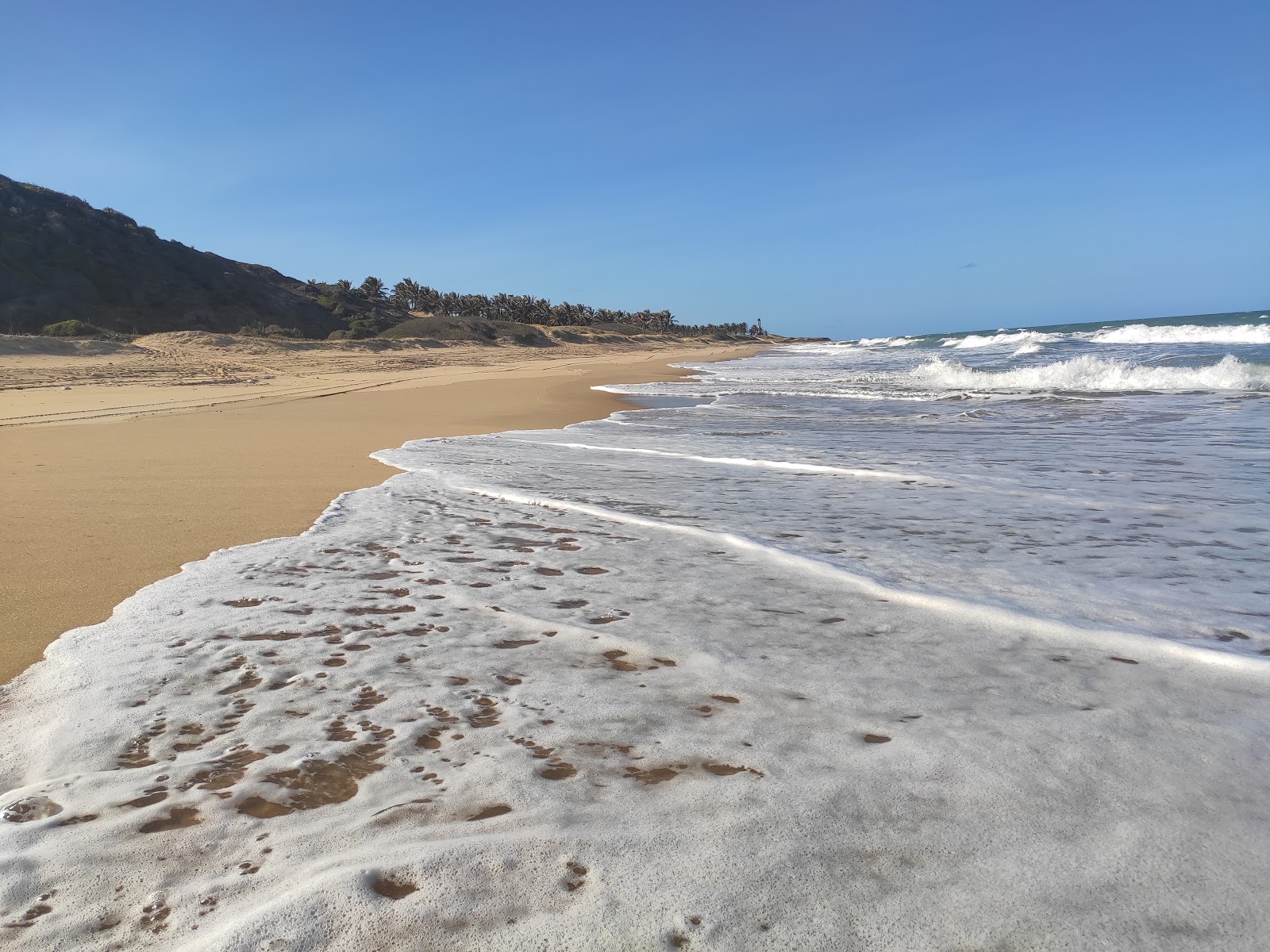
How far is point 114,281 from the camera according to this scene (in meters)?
39.4

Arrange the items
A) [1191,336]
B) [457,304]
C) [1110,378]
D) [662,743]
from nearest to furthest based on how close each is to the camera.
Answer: [662,743] → [1110,378] → [1191,336] → [457,304]

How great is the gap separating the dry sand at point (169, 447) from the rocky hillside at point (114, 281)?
66.9 ft

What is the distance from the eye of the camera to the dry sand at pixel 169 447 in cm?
314

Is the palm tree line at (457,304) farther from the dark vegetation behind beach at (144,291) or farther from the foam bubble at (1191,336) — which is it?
the foam bubble at (1191,336)

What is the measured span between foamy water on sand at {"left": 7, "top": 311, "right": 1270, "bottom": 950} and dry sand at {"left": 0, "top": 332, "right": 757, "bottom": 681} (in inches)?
13.2

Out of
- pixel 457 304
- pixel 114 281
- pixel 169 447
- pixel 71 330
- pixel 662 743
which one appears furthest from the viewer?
pixel 457 304

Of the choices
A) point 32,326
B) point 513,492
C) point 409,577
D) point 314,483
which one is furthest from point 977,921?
point 32,326

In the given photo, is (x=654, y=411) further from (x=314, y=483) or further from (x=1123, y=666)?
(x=1123, y=666)

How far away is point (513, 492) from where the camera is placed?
504 cm

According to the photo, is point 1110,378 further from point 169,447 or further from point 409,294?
point 409,294

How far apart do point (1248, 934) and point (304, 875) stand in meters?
1.56

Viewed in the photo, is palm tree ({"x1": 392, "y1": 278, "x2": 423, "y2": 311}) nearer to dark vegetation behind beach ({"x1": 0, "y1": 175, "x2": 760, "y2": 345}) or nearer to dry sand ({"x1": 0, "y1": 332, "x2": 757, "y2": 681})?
dark vegetation behind beach ({"x1": 0, "y1": 175, "x2": 760, "y2": 345})

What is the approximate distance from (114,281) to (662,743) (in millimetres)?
47146

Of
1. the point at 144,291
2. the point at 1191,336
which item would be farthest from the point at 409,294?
the point at 1191,336
